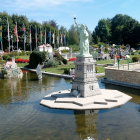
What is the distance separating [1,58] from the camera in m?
51.0

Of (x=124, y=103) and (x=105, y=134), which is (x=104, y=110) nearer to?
(x=124, y=103)

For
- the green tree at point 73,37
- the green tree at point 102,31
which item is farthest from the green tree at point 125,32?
the green tree at point 73,37

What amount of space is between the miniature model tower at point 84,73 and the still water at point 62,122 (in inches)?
117

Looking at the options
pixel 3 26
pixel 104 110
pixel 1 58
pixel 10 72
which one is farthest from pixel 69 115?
pixel 3 26

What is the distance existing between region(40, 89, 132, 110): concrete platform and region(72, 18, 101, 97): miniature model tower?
0.54m

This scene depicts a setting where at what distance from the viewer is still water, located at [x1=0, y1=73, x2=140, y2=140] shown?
13336mm

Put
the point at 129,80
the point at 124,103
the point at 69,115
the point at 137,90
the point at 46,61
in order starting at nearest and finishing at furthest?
1. the point at 69,115
2. the point at 124,103
3. the point at 137,90
4. the point at 129,80
5. the point at 46,61

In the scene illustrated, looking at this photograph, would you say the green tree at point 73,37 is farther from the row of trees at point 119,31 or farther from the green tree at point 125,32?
the green tree at point 125,32

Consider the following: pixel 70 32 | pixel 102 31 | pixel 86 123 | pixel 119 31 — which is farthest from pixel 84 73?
pixel 70 32

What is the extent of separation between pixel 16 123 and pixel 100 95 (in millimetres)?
7695

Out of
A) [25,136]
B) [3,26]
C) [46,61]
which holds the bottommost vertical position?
[25,136]

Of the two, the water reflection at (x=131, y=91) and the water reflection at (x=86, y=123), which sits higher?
the water reflection at (x=131, y=91)

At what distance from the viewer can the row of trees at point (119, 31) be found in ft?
272

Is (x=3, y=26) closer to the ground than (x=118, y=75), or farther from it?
farther from it
